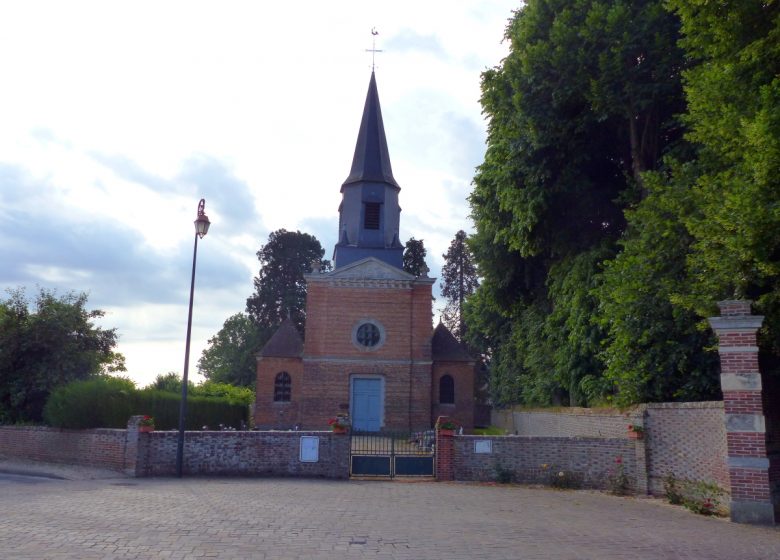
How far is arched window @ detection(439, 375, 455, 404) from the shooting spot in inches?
1352

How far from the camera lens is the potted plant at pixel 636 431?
14398mm

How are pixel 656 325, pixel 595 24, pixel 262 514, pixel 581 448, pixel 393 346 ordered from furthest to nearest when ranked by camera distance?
pixel 393 346 → pixel 595 24 → pixel 581 448 → pixel 656 325 → pixel 262 514

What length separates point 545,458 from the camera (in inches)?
607

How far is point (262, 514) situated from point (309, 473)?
5.79 m

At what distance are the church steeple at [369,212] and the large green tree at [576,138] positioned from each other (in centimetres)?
1181

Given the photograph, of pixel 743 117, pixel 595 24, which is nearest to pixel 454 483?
pixel 743 117

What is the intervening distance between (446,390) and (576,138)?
17939 millimetres

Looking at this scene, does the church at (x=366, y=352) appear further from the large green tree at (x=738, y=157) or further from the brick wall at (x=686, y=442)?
the large green tree at (x=738, y=157)

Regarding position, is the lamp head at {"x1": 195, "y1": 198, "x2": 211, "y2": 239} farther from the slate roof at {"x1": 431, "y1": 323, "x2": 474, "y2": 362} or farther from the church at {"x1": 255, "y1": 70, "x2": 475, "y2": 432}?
the slate roof at {"x1": 431, "y1": 323, "x2": 474, "y2": 362}

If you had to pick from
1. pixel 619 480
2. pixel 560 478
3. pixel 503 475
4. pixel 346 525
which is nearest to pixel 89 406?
pixel 503 475

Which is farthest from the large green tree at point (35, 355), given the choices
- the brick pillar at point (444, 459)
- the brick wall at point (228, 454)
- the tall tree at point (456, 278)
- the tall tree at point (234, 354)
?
the tall tree at point (456, 278)

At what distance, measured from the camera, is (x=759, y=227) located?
34.9 feet

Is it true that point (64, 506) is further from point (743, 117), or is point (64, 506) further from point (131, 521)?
point (743, 117)

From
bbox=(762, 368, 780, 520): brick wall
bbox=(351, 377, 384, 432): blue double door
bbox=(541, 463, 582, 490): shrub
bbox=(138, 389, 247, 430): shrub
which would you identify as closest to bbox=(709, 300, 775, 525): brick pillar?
bbox=(762, 368, 780, 520): brick wall
